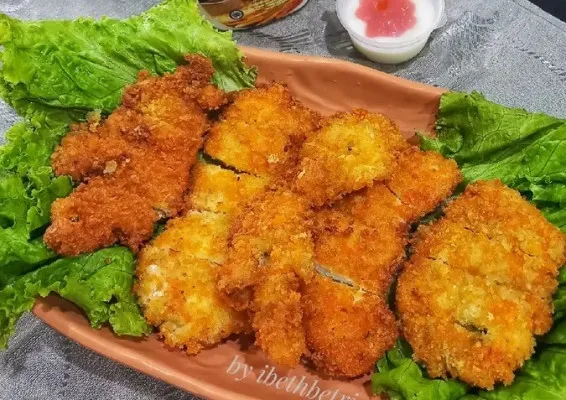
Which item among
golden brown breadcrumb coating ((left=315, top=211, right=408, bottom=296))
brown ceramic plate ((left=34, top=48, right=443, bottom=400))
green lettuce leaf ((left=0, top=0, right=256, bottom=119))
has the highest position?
green lettuce leaf ((left=0, top=0, right=256, bottom=119))

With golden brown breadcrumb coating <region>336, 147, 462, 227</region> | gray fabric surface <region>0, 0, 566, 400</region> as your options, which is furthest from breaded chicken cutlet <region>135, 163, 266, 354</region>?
gray fabric surface <region>0, 0, 566, 400</region>

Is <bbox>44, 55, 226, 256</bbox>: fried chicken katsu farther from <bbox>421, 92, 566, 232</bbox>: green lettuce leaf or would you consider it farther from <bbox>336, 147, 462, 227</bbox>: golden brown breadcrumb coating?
<bbox>421, 92, 566, 232</bbox>: green lettuce leaf

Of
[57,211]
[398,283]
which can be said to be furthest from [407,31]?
[57,211]

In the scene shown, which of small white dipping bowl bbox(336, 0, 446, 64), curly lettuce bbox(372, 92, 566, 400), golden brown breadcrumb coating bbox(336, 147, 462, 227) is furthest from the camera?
small white dipping bowl bbox(336, 0, 446, 64)

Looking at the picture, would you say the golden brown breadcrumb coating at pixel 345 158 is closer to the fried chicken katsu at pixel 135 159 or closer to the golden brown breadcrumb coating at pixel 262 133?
the golden brown breadcrumb coating at pixel 262 133

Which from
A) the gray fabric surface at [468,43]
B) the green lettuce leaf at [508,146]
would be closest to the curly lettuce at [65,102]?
the gray fabric surface at [468,43]

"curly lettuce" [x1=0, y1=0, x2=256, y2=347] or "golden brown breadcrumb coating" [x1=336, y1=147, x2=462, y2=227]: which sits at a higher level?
"curly lettuce" [x1=0, y1=0, x2=256, y2=347]
